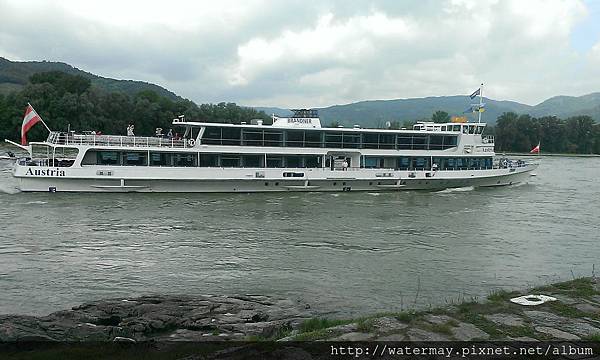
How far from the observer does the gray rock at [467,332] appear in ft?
17.4

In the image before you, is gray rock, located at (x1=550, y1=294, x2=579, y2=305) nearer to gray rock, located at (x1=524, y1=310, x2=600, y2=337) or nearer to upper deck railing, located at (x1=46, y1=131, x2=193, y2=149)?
gray rock, located at (x1=524, y1=310, x2=600, y2=337)

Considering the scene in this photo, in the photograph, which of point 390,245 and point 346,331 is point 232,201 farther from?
point 346,331

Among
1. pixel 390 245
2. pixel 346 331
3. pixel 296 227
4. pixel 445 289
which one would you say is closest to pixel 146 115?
pixel 296 227

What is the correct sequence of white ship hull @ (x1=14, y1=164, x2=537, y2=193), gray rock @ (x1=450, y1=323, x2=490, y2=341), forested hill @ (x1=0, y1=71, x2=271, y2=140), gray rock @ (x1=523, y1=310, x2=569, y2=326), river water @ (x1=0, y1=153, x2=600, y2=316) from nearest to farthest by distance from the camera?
gray rock @ (x1=450, y1=323, x2=490, y2=341)
gray rock @ (x1=523, y1=310, x2=569, y2=326)
river water @ (x1=0, y1=153, x2=600, y2=316)
white ship hull @ (x1=14, y1=164, x2=537, y2=193)
forested hill @ (x1=0, y1=71, x2=271, y2=140)

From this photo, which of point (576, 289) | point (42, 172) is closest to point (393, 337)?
point (576, 289)

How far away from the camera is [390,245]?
15648 millimetres

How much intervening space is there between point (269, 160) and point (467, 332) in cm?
2286

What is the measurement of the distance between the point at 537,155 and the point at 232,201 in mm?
65441

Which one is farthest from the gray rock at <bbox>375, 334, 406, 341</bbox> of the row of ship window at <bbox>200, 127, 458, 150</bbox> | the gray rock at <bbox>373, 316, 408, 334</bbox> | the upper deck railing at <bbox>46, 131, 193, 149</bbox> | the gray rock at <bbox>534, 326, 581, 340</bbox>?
the row of ship window at <bbox>200, 127, 458, 150</bbox>

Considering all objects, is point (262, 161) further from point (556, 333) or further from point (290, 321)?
point (556, 333)

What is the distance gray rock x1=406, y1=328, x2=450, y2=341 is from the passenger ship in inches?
854

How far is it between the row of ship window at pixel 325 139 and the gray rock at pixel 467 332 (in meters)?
22.7

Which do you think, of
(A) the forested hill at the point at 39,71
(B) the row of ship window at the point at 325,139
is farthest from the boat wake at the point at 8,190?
(A) the forested hill at the point at 39,71

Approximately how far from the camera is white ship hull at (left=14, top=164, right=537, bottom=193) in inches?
961
